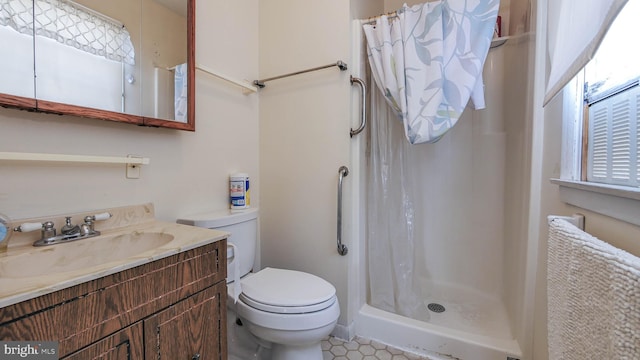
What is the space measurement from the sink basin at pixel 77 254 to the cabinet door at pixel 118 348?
31cm

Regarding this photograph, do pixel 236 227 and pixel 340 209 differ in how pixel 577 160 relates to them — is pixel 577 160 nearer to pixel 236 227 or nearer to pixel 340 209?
pixel 340 209

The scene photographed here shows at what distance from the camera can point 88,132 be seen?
3.14 ft

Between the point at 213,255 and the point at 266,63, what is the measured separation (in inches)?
52.6

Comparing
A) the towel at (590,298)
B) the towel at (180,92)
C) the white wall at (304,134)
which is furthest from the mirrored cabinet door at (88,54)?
the towel at (590,298)

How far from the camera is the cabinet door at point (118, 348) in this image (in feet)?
1.92

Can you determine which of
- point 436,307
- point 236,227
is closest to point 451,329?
point 436,307

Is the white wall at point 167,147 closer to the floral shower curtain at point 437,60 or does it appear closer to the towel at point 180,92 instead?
the towel at point 180,92

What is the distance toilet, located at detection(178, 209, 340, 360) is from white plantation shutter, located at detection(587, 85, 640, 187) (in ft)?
3.31

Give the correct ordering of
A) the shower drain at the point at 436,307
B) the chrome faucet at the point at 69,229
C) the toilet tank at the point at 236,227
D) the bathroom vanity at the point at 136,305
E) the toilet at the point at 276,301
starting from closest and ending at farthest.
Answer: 1. the bathroom vanity at the point at 136,305
2. the chrome faucet at the point at 69,229
3. the toilet at the point at 276,301
4. the toilet tank at the point at 236,227
5. the shower drain at the point at 436,307

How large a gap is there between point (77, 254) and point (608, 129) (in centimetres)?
164

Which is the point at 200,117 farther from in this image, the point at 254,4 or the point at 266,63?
the point at 254,4

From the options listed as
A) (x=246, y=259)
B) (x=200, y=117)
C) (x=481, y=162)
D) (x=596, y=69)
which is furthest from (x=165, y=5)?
(x=481, y=162)

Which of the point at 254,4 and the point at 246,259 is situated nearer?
the point at 246,259

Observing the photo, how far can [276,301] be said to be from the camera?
1.06 metres
